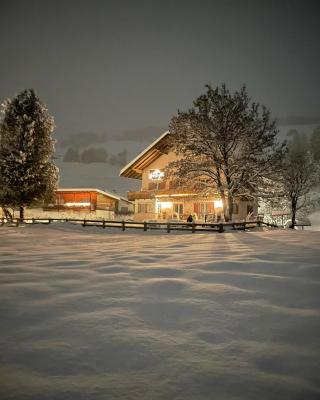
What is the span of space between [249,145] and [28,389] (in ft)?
72.1

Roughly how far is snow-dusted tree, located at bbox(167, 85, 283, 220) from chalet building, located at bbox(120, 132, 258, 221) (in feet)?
20.7

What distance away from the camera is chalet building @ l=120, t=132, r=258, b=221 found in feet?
99.3

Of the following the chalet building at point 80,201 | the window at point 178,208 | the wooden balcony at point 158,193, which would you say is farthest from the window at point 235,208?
the chalet building at point 80,201

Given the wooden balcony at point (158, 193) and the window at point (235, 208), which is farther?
the window at point (235, 208)

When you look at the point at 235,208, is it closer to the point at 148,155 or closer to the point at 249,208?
the point at 249,208

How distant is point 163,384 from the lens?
8.74 feet

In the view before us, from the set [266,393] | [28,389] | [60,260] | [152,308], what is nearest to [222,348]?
[266,393]

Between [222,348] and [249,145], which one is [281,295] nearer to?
[222,348]

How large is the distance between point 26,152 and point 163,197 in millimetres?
14654

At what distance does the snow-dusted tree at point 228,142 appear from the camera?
2200 cm

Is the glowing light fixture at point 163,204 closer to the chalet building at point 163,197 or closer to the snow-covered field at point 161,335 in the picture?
the chalet building at point 163,197

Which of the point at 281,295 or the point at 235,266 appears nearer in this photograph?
the point at 281,295

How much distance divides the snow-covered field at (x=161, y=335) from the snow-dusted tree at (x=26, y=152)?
2195 centimetres

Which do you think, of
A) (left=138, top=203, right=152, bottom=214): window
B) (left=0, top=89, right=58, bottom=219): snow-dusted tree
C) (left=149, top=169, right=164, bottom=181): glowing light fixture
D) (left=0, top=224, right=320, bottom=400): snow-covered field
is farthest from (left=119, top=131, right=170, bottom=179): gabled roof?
(left=0, top=224, right=320, bottom=400): snow-covered field
